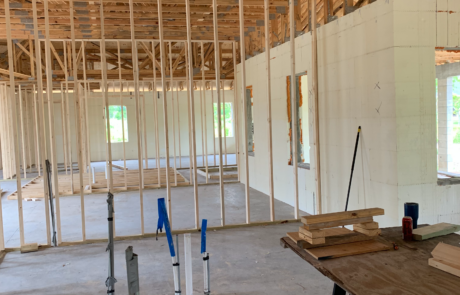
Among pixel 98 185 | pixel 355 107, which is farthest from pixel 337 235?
pixel 98 185

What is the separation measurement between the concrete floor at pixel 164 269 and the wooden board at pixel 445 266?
1.59 m

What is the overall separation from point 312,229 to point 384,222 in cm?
248

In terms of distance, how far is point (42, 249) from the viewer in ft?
15.4

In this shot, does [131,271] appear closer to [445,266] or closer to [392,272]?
[392,272]

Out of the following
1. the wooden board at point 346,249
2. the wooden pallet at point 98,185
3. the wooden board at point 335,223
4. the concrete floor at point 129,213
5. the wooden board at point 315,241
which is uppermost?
the wooden board at point 335,223

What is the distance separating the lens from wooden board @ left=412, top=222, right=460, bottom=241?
231 cm

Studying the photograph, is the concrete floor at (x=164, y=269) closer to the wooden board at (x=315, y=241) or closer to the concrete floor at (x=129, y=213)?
the concrete floor at (x=129, y=213)

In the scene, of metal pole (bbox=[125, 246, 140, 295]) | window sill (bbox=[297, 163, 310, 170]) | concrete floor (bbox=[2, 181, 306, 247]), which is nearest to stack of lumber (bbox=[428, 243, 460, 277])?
metal pole (bbox=[125, 246, 140, 295])

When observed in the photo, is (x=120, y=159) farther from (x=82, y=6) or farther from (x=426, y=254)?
(x=426, y=254)

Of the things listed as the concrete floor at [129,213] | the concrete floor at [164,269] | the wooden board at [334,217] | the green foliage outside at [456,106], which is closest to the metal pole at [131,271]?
the wooden board at [334,217]

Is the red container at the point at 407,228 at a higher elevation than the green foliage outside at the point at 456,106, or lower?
lower

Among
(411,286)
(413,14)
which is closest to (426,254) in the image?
(411,286)

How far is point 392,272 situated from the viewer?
1.87 metres

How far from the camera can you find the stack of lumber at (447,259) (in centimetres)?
178
